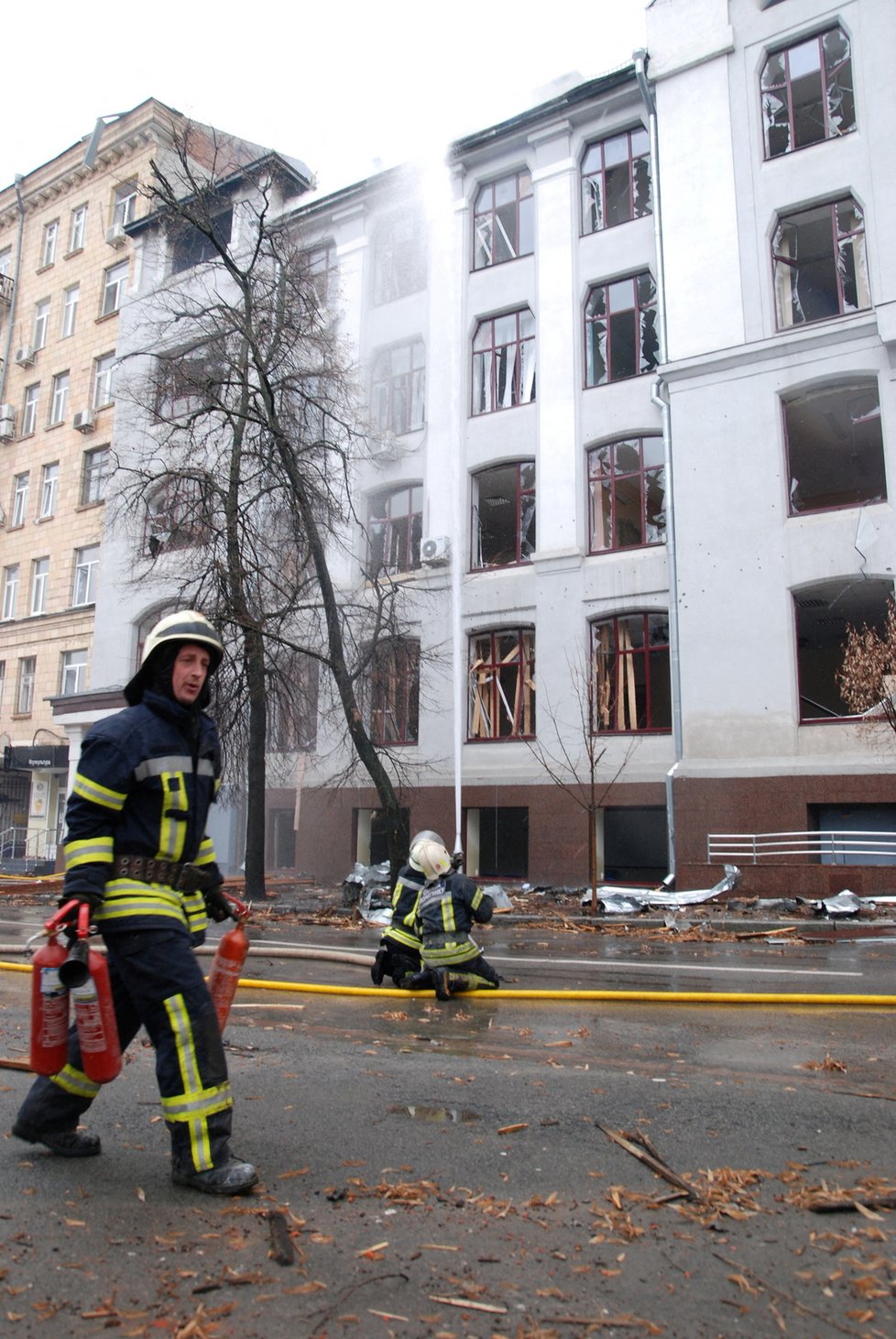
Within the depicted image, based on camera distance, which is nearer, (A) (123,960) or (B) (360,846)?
(A) (123,960)

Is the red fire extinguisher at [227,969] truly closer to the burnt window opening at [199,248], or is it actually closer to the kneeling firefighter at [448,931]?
the kneeling firefighter at [448,931]

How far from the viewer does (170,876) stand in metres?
3.57

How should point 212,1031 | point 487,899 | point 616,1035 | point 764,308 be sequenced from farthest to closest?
1. point 764,308
2. point 487,899
3. point 616,1035
4. point 212,1031

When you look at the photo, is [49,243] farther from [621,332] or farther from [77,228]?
[621,332]

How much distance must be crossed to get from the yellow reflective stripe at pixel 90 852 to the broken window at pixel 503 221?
74.4 feet

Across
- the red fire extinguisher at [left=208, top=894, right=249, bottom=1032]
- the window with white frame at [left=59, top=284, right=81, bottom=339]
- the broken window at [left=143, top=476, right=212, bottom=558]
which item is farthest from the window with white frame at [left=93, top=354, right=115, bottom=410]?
the red fire extinguisher at [left=208, top=894, right=249, bottom=1032]

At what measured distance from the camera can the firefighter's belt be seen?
3486mm

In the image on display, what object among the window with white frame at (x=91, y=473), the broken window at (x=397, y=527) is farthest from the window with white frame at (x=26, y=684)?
the broken window at (x=397, y=527)

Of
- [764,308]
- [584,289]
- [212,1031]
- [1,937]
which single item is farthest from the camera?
[584,289]

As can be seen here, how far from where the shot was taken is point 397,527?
2447 cm

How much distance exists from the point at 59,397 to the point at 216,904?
1352 inches

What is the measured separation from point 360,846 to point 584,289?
45.2ft

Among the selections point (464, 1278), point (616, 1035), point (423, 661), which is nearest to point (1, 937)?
point (616, 1035)

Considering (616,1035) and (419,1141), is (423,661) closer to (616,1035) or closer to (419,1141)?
(616,1035)
